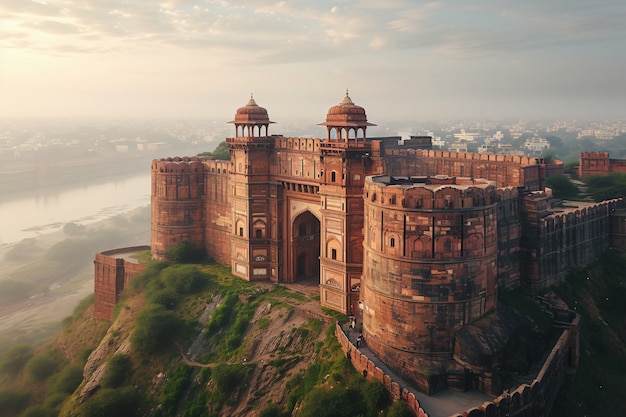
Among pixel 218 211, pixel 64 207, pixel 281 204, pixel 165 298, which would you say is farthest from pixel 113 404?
pixel 64 207

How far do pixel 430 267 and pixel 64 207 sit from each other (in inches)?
5461

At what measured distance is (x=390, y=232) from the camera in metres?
24.6

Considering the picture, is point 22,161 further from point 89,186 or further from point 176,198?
point 176,198

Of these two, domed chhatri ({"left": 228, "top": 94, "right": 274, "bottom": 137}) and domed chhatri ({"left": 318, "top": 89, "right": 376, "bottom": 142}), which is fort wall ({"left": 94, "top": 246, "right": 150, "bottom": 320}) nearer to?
domed chhatri ({"left": 228, "top": 94, "right": 274, "bottom": 137})

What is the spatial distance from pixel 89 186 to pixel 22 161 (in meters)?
29.4

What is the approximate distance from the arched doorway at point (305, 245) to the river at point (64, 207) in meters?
89.1

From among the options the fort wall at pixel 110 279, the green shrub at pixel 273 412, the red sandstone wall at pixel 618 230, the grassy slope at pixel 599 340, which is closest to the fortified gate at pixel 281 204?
the fort wall at pixel 110 279

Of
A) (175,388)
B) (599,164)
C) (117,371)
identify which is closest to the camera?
(175,388)

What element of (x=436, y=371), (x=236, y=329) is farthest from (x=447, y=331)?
(x=236, y=329)

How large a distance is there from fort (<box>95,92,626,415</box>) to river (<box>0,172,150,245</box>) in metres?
81.6

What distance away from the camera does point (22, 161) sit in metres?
184

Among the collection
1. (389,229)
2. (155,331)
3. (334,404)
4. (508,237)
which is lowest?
(155,331)

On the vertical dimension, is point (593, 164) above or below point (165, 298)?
above

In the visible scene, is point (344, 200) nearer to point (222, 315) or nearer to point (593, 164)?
point (222, 315)
